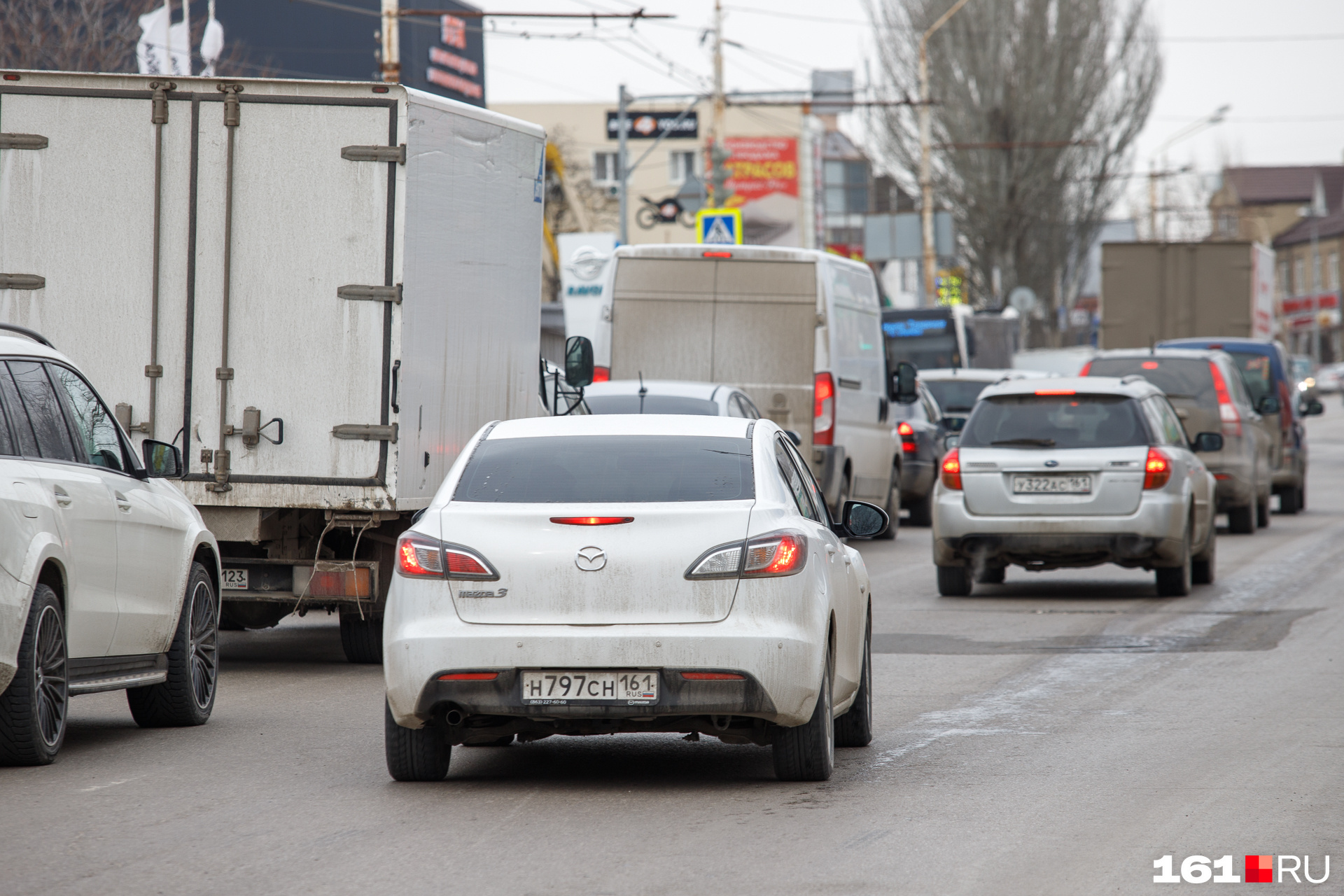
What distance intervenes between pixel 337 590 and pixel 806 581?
4.64 meters

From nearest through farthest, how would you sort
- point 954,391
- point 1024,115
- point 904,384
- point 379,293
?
1. point 379,293
2. point 904,384
3. point 954,391
4. point 1024,115

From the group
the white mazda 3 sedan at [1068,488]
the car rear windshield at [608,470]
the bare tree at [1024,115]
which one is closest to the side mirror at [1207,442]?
the white mazda 3 sedan at [1068,488]

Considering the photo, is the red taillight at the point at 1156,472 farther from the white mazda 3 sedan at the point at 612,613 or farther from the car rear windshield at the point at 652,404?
the white mazda 3 sedan at the point at 612,613

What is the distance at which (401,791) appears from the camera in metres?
7.60

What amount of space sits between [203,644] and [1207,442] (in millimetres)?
9979

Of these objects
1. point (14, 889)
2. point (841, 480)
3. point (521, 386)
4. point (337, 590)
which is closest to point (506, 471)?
point (14, 889)

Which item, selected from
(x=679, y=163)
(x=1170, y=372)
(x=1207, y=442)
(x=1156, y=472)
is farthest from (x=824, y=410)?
(x=679, y=163)

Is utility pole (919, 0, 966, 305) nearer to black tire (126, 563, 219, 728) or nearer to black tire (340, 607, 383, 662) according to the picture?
black tire (340, 607, 383, 662)

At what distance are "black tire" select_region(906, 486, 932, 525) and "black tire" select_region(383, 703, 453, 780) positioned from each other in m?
17.1

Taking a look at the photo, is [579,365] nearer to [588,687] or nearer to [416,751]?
[416,751]

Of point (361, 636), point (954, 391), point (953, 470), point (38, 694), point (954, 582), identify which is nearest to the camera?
point (38, 694)

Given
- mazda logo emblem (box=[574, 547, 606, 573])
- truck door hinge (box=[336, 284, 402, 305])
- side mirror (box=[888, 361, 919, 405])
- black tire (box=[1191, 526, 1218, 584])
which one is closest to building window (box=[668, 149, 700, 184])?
side mirror (box=[888, 361, 919, 405])

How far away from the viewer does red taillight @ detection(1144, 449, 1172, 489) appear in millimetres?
15547

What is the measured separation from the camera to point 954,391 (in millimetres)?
27969
